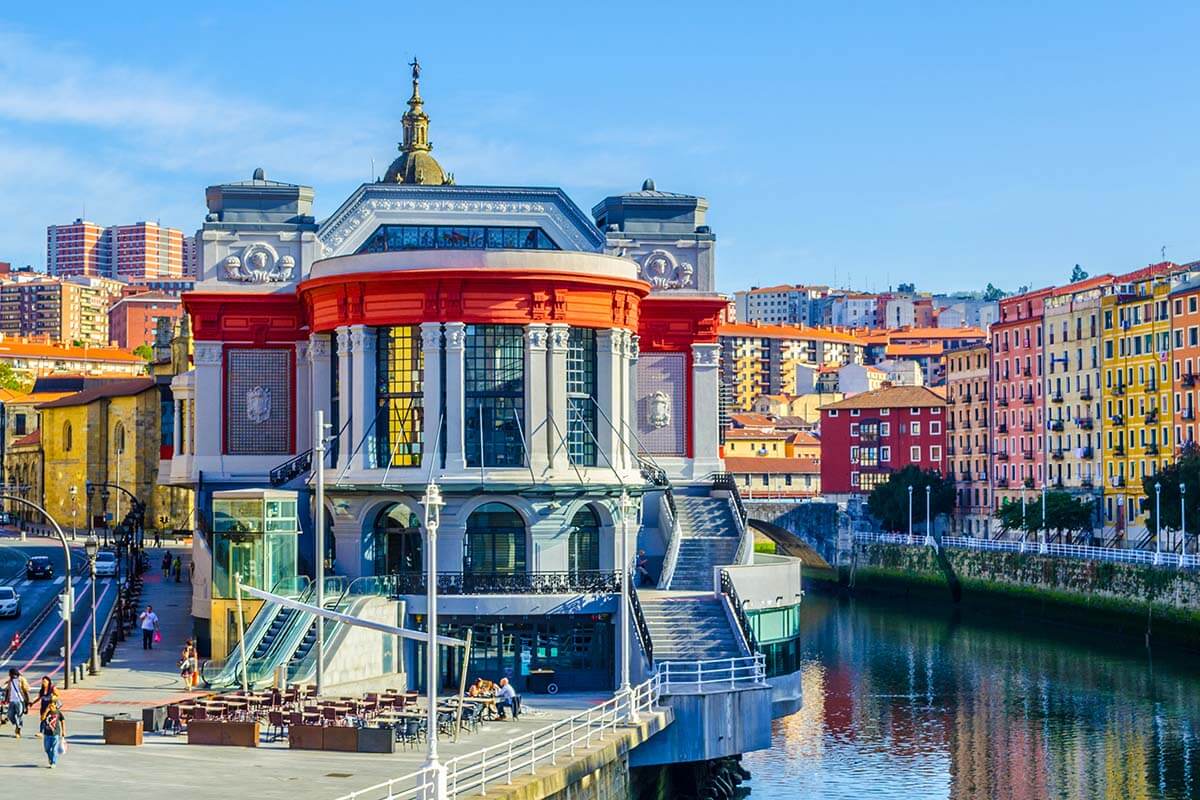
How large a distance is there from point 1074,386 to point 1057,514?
612 inches

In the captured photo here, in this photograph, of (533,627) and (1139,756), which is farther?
(1139,756)

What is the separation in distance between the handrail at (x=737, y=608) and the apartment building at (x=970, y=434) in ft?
320

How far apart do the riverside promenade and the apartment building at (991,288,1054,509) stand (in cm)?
9973

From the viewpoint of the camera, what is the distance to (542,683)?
55.2 m

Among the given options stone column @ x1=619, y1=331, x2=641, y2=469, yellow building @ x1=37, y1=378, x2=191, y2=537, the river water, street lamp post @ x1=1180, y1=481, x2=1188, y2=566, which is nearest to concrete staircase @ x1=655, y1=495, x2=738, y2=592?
stone column @ x1=619, y1=331, x2=641, y2=469

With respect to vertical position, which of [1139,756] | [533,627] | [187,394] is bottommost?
[1139,756]

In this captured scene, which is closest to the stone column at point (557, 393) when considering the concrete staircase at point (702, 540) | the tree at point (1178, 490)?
the concrete staircase at point (702, 540)

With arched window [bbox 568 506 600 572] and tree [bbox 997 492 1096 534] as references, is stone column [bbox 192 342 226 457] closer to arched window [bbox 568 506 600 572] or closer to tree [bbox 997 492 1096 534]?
arched window [bbox 568 506 600 572]

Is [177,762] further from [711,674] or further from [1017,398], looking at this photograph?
[1017,398]

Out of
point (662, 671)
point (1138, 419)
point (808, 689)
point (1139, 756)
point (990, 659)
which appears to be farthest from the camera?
point (1138, 419)

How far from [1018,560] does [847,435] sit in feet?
177

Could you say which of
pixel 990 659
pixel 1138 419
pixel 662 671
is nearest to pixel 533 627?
pixel 662 671

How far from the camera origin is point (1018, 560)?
A: 116 metres

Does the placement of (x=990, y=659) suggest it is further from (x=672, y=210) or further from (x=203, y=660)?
(x=203, y=660)
